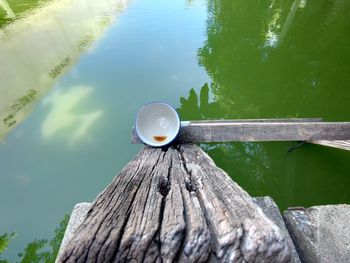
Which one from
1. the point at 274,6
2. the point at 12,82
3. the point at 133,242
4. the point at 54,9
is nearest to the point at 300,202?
the point at 133,242

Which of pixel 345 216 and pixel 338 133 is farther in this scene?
pixel 338 133

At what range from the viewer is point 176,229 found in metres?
0.92

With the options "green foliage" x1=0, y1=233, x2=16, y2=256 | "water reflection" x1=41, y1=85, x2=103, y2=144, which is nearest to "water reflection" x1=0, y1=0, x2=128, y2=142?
"water reflection" x1=41, y1=85, x2=103, y2=144

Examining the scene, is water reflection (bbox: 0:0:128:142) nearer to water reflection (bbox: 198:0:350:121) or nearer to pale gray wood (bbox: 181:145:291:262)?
water reflection (bbox: 198:0:350:121)

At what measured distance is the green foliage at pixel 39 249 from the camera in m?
2.23

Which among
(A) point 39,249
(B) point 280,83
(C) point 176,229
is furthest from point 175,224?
(B) point 280,83

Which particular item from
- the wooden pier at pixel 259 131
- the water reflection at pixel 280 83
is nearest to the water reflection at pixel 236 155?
the water reflection at pixel 280 83

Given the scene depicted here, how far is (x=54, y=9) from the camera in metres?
6.31

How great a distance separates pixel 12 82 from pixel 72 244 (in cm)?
384

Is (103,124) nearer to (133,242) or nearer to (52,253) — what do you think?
(52,253)

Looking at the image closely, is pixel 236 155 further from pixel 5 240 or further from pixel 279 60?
pixel 5 240

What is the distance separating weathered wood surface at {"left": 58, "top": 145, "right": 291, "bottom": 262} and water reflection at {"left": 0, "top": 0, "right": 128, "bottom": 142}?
2.42m

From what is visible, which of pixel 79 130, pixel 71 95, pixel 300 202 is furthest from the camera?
pixel 71 95

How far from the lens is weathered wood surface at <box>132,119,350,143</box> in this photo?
6.87 feet
